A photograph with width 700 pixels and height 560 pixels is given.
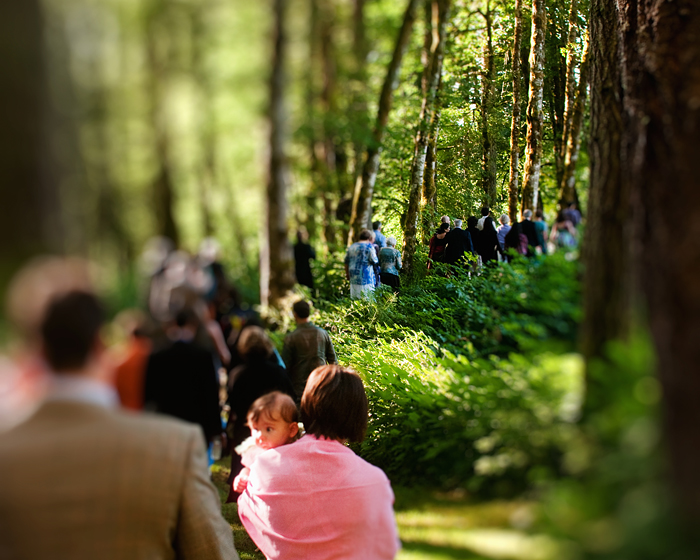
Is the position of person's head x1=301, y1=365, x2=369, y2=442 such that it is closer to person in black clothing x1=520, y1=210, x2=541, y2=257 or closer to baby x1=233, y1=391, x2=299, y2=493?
baby x1=233, y1=391, x2=299, y2=493

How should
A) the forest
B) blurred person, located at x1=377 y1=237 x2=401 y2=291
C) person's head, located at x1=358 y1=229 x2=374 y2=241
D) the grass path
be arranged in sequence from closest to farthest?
the forest < the grass path < blurred person, located at x1=377 y1=237 x2=401 y2=291 < person's head, located at x1=358 y1=229 x2=374 y2=241

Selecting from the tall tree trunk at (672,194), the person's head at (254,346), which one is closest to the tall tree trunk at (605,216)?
the tall tree trunk at (672,194)

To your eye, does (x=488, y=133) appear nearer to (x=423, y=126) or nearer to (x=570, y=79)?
(x=570, y=79)

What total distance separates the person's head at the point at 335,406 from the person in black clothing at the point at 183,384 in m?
2.61

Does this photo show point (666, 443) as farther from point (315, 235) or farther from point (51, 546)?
point (315, 235)

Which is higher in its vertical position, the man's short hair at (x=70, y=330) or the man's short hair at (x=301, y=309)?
the man's short hair at (x=70, y=330)

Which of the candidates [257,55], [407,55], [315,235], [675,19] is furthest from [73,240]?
[675,19]

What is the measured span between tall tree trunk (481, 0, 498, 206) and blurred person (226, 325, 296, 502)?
3097mm

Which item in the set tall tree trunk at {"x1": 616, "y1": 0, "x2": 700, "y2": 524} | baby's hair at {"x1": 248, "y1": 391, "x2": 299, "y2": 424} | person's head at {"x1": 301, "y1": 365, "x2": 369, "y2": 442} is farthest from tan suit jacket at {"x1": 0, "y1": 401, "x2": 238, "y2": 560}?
baby's hair at {"x1": 248, "y1": 391, "x2": 299, "y2": 424}

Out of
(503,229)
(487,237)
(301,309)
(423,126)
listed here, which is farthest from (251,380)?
(423,126)

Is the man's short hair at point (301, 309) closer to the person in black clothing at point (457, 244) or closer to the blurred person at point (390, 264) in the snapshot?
the blurred person at point (390, 264)

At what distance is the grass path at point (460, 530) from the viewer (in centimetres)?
268

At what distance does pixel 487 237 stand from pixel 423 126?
239 centimetres

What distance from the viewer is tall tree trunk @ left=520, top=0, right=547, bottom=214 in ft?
24.5
